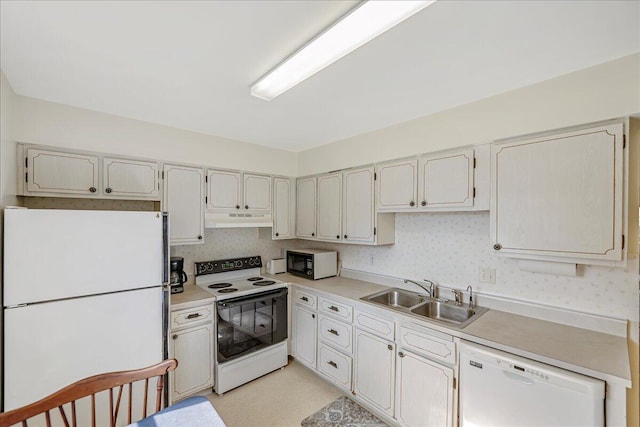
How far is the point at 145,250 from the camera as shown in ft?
6.44

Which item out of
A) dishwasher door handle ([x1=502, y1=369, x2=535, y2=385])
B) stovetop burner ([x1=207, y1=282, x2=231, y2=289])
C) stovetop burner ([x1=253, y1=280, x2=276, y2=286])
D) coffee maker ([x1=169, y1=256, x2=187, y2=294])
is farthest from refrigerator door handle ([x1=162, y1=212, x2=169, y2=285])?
dishwasher door handle ([x1=502, y1=369, x2=535, y2=385])

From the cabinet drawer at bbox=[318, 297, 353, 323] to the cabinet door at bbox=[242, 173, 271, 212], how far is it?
4.18ft

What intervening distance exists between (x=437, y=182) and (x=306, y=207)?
1.66 metres

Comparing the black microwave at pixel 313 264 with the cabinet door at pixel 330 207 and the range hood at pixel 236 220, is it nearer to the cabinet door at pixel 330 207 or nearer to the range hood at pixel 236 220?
the cabinet door at pixel 330 207

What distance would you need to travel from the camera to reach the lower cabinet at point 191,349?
2.31 meters

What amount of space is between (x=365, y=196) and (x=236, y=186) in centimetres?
140

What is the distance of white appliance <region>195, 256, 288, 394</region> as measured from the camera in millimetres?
2521

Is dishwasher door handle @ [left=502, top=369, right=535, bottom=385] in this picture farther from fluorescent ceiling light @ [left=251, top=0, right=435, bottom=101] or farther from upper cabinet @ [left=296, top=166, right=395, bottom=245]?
fluorescent ceiling light @ [left=251, top=0, right=435, bottom=101]

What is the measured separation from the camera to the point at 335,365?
8.42 feet

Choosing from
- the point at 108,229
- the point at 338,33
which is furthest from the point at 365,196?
the point at 108,229

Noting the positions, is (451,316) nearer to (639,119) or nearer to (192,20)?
(639,119)

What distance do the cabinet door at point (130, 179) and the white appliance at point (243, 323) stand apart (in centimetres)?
92

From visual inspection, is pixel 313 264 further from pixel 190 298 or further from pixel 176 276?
pixel 176 276

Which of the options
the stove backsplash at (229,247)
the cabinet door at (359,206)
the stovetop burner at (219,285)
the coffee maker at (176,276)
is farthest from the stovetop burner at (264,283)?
the cabinet door at (359,206)
